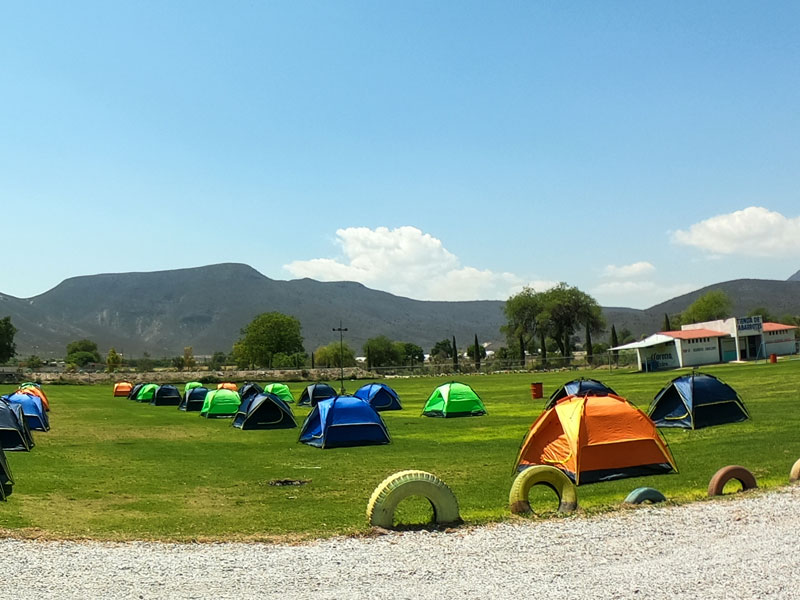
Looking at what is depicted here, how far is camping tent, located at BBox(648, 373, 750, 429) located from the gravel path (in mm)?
10873

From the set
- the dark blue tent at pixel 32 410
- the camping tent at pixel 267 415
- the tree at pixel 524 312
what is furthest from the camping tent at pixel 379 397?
the tree at pixel 524 312

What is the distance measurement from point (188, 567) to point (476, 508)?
4.77 metres

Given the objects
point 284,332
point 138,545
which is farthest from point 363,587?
point 284,332

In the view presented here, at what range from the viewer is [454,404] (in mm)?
29234

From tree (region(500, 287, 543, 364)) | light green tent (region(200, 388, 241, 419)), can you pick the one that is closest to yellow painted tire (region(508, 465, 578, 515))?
light green tent (region(200, 388, 241, 419))

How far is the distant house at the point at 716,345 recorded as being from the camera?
200 ft

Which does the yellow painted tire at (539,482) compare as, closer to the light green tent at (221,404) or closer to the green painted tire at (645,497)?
the green painted tire at (645,497)

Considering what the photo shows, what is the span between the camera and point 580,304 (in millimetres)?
101750

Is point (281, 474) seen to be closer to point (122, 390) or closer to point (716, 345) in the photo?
point (122, 390)

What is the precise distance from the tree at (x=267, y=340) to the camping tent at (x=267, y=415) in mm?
86499

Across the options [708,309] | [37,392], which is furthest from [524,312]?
[37,392]

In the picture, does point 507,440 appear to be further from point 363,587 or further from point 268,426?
point 363,587

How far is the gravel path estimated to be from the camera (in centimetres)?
638

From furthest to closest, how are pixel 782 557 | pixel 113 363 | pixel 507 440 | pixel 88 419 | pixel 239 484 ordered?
pixel 113 363
pixel 88 419
pixel 507 440
pixel 239 484
pixel 782 557
